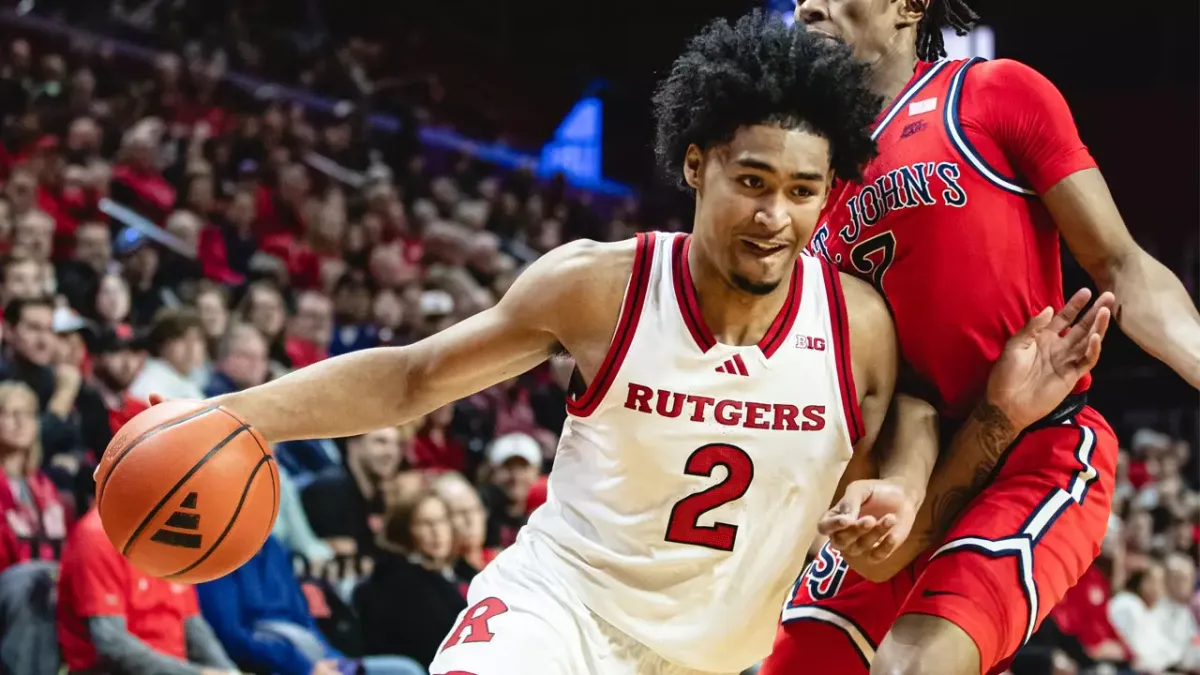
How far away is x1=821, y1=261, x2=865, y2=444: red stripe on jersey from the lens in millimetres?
3174

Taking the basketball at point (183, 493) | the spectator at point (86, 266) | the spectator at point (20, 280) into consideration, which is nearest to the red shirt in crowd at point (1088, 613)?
the spectator at point (86, 266)

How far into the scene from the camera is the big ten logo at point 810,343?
3184 mm

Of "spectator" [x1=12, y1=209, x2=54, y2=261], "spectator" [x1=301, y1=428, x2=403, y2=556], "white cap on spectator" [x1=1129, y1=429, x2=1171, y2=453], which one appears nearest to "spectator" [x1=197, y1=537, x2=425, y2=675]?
"spectator" [x1=301, y1=428, x2=403, y2=556]

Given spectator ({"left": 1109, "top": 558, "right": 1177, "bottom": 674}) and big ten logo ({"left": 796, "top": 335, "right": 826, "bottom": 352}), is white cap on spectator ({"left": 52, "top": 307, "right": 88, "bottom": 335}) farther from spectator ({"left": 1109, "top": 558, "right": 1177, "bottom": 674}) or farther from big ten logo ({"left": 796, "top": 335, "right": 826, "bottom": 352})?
spectator ({"left": 1109, "top": 558, "right": 1177, "bottom": 674})

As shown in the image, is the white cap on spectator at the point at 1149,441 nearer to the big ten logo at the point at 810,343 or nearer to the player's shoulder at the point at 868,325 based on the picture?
the player's shoulder at the point at 868,325

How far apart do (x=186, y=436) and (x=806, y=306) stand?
54.7 inches

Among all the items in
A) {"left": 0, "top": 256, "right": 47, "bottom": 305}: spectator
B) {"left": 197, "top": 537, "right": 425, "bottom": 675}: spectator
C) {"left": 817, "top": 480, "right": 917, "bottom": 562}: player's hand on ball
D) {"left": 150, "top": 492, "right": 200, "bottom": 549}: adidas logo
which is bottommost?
{"left": 197, "top": 537, "right": 425, "bottom": 675}: spectator

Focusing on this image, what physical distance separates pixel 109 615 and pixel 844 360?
3.39m

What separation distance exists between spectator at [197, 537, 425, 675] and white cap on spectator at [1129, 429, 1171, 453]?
30.0ft

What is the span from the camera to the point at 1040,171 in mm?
3375

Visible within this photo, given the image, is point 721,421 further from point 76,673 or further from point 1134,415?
point 1134,415

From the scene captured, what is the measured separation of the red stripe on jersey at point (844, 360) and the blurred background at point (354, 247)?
94 centimetres

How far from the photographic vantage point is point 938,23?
402 cm

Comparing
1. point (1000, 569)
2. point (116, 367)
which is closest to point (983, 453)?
point (1000, 569)
